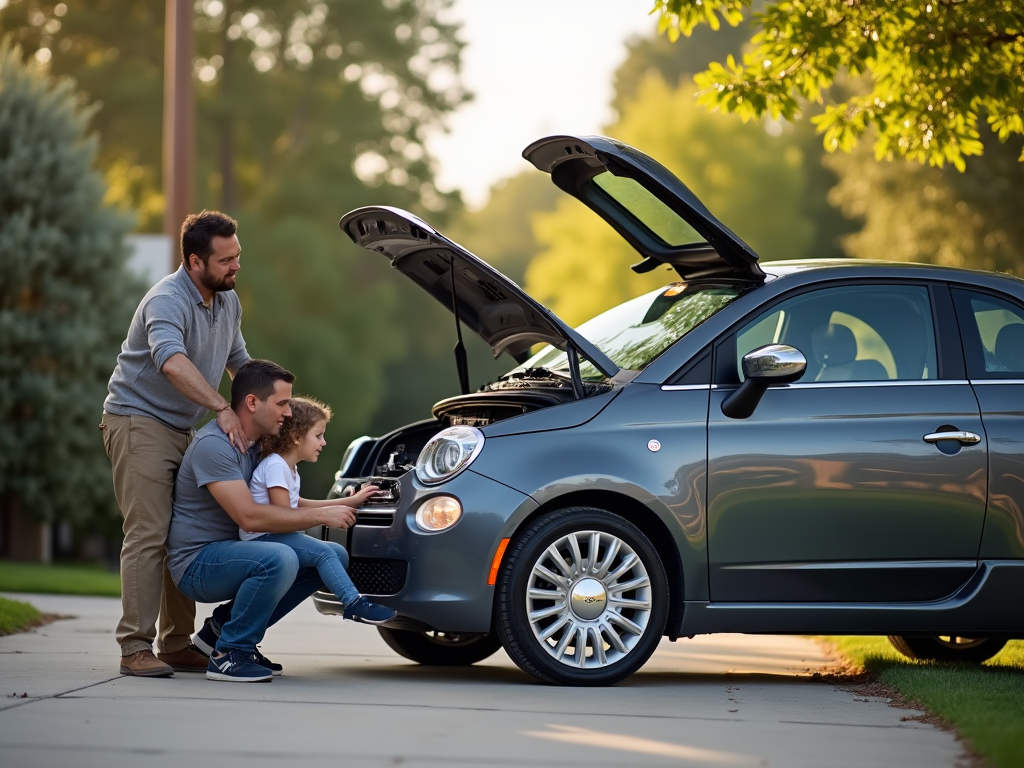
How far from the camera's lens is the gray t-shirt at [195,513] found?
6.43 meters

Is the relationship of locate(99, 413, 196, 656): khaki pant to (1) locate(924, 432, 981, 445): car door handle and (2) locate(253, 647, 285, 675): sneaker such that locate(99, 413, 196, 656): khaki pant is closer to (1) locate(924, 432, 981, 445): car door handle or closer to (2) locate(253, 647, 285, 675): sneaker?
(2) locate(253, 647, 285, 675): sneaker

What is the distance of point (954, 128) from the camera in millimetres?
9859

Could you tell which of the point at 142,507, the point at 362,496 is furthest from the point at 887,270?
the point at 142,507

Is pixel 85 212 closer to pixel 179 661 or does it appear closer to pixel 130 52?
pixel 179 661

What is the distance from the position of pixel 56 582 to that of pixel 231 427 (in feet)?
26.6

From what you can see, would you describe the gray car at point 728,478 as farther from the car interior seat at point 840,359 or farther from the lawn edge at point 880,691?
the lawn edge at point 880,691

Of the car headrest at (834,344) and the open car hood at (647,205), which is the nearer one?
the open car hood at (647,205)

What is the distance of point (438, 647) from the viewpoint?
7594 millimetres

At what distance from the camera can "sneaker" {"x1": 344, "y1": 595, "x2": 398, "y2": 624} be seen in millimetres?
6148

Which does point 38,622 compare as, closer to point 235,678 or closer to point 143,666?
point 143,666

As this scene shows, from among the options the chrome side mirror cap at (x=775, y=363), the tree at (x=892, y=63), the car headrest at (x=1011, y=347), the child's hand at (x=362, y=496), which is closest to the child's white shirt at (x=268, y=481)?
the child's hand at (x=362, y=496)

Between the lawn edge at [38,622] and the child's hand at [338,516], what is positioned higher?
the child's hand at [338,516]

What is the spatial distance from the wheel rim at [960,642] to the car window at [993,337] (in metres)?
1.72

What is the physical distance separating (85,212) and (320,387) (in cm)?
1945
